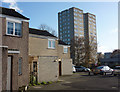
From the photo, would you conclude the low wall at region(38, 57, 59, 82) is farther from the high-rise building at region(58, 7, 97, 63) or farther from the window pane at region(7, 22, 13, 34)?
the high-rise building at region(58, 7, 97, 63)

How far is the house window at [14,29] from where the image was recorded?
1172cm

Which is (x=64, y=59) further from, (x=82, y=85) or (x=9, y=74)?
(x=9, y=74)

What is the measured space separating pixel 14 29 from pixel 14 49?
5.65 feet

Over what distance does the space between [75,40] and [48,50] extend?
28.4m

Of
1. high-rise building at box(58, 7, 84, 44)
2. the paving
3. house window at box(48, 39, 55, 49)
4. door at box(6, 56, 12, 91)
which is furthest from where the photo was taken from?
high-rise building at box(58, 7, 84, 44)

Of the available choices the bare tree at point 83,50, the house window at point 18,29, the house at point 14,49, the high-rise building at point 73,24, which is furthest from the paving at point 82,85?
the high-rise building at point 73,24

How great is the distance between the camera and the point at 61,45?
985 inches

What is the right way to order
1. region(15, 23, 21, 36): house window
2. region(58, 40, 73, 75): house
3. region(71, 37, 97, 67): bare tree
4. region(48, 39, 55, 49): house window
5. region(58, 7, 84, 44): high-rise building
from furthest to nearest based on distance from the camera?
region(58, 7, 84, 44): high-rise building, region(71, 37, 97, 67): bare tree, region(58, 40, 73, 75): house, region(48, 39, 55, 49): house window, region(15, 23, 21, 36): house window

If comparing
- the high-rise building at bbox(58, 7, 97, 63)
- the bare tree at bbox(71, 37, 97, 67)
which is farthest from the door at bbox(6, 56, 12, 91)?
the high-rise building at bbox(58, 7, 97, 63)

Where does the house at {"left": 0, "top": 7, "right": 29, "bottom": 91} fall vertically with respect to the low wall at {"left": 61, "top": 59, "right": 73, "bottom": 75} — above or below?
above

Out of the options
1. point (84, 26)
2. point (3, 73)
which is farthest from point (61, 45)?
point (84, 26)

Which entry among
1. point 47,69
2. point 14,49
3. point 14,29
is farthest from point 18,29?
point 47,69

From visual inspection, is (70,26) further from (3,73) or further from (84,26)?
(3,73)

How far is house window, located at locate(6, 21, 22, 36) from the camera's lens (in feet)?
38.4
